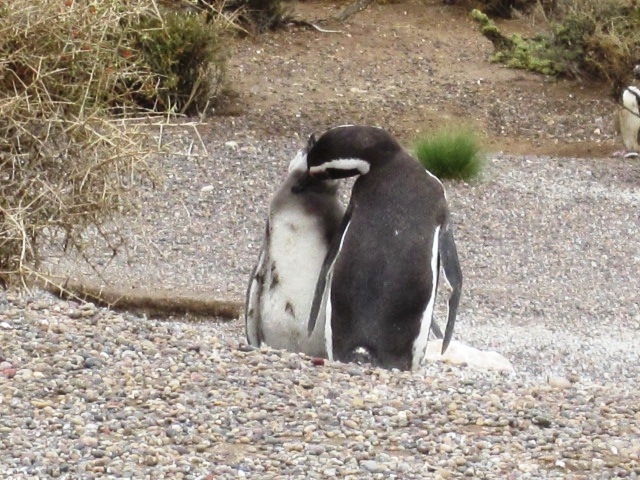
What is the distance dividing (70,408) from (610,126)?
10.8 metres

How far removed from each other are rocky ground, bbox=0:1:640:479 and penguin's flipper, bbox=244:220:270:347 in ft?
0.86

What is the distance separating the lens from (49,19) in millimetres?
4949

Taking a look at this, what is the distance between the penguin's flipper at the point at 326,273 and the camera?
5.36 meters

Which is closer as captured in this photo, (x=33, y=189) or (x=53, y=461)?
(x=53, y=461)

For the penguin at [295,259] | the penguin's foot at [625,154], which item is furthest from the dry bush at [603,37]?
the penguin at [295,259]

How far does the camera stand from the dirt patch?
13234 millimetres

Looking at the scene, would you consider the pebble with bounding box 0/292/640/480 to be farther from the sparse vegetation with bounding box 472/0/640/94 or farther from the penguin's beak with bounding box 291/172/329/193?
the sparse vegetation with bounding box 472/0/640/94

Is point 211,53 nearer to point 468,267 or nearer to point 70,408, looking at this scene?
point 468,267

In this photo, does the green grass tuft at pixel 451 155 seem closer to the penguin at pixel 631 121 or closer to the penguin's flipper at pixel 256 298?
the penguin at pixel 631 121

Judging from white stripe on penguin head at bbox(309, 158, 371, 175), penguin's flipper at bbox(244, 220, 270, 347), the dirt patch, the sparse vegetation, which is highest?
white stripe on penguin head at bbox(309, 158, 371, 175)

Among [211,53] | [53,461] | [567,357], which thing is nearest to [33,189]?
[53,461]

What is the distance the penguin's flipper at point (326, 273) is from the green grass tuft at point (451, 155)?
18.1ft

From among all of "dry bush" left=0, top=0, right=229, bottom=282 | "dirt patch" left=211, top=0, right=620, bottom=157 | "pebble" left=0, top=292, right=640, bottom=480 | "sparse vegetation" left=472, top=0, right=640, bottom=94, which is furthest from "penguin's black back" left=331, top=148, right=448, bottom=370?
"sparse vegetation" left=472, top=0, right=640, bottom=94

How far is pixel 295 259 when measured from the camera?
5680 millimetres
